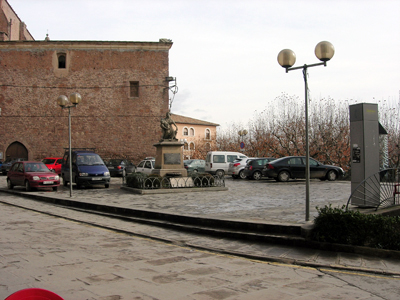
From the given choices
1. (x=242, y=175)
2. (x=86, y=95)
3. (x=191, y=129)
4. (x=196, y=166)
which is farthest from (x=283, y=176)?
(x=191, y=129)

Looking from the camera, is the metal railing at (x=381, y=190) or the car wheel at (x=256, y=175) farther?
the car wheel at (x=256, y=175)

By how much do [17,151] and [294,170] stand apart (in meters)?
25.1

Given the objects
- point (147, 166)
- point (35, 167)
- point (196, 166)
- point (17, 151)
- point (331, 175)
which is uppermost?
point (17, 151)

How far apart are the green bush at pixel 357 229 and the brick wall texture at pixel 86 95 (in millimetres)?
→ 29664

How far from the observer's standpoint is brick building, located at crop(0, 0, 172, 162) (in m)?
34.4

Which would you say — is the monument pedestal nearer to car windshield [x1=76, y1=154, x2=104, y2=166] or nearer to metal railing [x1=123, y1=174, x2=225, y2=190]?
metal railing [x1=123, y1=174, x2=225, y2=190]

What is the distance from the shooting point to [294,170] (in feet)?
69.3

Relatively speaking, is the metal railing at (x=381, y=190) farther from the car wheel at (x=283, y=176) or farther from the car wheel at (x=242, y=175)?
the car wheel at (x=242, y=175)

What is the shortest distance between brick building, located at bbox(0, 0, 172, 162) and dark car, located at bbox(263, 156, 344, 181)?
652 inches

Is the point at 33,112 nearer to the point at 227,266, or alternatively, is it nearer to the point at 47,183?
the point at 47,183

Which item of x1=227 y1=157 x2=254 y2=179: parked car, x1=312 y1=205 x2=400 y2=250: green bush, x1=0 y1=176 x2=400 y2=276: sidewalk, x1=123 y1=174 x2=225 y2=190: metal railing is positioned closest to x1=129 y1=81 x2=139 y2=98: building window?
x1=227 y1=157 x2=254 y2=179: parked car

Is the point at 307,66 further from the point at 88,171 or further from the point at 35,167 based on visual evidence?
the point at 35,167

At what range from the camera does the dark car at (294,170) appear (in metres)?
21.1

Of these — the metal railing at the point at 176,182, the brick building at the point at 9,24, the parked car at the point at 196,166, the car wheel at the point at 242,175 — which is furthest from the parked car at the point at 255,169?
the brick building at the point at 9,24
